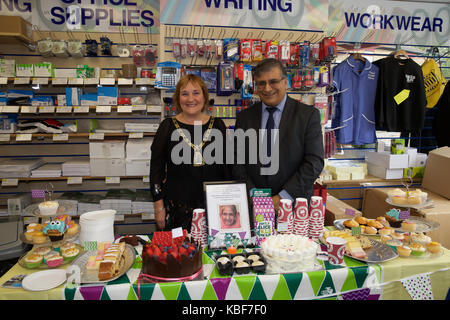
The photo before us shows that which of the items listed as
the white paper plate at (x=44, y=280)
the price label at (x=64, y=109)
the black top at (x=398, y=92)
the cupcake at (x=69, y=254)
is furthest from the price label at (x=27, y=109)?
the black top at (x=398, y=92)

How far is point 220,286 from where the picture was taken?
4.63ft

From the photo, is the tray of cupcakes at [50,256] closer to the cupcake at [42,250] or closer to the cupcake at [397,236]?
the cupcake at [42,250]

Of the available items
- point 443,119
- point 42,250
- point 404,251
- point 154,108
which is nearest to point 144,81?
point 154,108

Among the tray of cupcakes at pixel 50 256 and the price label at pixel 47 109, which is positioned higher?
the price label at pixel 47 109

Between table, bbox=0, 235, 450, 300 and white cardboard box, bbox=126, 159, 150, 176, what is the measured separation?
206 cm

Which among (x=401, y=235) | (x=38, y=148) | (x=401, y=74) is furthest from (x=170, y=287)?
(x=401, y=74)

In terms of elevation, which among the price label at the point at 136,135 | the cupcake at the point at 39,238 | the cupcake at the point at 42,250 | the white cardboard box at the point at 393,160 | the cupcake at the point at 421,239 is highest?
the price label at the point at 136,135

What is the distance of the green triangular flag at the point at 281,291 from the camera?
1450 mm

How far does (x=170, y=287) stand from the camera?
4.49ft

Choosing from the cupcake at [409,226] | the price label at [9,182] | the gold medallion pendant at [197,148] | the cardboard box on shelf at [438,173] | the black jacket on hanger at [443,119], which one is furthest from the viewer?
the black jacket on hanger at [443,119]

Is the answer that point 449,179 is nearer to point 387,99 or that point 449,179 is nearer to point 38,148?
point 387,99

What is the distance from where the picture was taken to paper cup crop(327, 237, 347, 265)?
1552 mm

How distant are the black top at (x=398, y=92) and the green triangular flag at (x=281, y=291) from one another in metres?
3.47

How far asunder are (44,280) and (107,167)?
234cm
